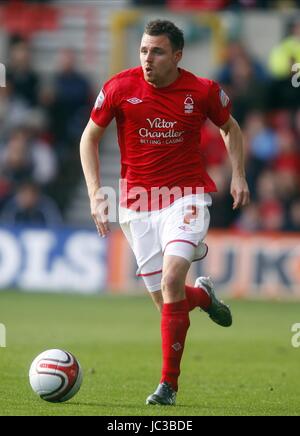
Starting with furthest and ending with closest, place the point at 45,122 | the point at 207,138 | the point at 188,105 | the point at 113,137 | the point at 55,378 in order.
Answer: the point at 113,137 → the point at 45,122 → the point at 207,138 → the point at 188,105 → the point at 55,378

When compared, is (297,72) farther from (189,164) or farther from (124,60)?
(189,164)

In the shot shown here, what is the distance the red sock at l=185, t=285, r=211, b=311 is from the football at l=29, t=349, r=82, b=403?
128 centimetres

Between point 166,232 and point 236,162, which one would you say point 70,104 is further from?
point 166,232

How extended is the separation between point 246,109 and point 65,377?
12.6 metres

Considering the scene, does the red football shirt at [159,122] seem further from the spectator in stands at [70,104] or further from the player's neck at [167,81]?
the spectator in stands at [70,104]

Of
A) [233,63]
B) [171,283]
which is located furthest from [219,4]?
[171,283]

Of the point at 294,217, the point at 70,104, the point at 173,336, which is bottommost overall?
the point at 294,217

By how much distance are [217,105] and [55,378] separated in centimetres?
236

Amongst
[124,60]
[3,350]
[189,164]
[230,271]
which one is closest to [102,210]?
[189,164]

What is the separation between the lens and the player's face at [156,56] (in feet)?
29.7

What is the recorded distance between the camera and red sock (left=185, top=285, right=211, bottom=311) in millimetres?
9749

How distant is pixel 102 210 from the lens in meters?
8.81

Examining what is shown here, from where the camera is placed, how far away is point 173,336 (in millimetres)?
8820

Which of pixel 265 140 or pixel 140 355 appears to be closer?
pixel 140 355
